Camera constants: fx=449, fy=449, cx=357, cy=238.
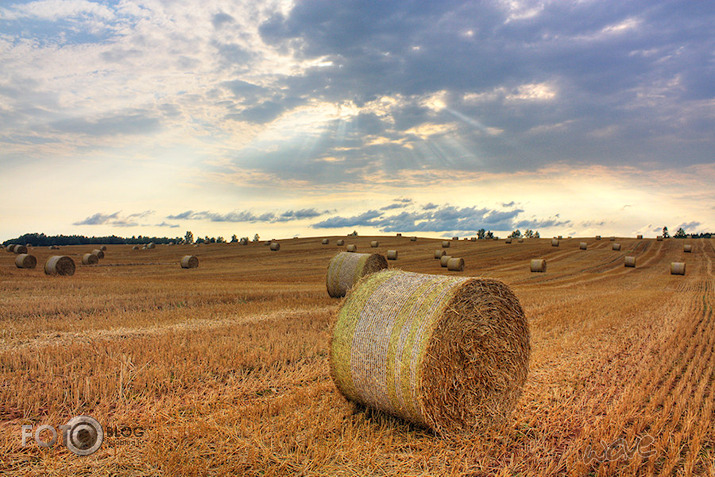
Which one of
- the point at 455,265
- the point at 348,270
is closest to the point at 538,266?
the point at 455,265

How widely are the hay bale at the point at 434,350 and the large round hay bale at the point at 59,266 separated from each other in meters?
24.6

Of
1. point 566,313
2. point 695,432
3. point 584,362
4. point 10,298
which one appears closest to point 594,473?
point 695,432

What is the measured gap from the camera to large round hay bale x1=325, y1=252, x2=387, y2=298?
15531 mm

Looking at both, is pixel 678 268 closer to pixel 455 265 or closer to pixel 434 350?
pixel 455 265

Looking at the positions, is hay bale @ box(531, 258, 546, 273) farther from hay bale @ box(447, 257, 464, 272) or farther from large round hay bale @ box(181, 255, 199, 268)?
large round hay bale @ box(181, 255, 199, 268)

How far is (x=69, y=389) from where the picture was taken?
614 centimetres

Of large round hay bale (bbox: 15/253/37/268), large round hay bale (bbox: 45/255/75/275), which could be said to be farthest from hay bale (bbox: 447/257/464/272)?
large round hay bale (bbox: 15/253/37/268)

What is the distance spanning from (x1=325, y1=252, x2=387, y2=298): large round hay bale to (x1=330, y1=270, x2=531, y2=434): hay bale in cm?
943

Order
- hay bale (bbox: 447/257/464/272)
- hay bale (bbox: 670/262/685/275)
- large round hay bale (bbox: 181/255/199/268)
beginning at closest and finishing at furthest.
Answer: hay bale (bbox: 670/262/685/275), hay bale (bbox: 447/257/464/272), large round hay bale (bbox: 181/255/199/268)

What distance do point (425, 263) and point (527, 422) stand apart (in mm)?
28676

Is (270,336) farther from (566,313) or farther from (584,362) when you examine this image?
(566,313)

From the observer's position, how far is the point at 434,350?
5.00 m

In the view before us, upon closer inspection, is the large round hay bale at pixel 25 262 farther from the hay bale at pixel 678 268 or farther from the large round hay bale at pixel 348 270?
the hay bale at pixel 678 268

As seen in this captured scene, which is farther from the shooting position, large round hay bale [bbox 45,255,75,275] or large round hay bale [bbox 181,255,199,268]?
large round hay bale [bbox 181,255,199,268]
